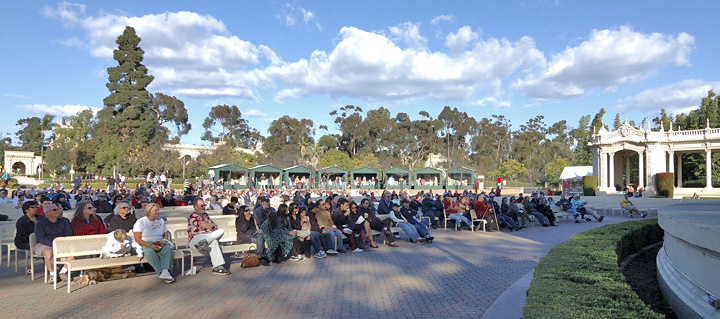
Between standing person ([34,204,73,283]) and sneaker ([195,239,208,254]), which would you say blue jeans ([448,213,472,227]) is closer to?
sneaker ([195,239,208,254])

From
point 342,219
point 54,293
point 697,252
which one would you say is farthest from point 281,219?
point 697,252

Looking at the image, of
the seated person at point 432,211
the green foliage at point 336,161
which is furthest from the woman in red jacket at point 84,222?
the green foliage at point 336,161

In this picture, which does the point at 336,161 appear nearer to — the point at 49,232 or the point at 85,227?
the point at 85,227

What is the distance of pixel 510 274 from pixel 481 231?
6.80 m

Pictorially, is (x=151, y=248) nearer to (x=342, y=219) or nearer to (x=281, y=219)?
(x=281, y=219)

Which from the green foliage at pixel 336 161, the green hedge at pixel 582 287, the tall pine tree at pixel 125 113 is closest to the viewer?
the green hedge at pixel 582 287

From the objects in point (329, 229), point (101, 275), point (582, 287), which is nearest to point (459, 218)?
point (329, 229)

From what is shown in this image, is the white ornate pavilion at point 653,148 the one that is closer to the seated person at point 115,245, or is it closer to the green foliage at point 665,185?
the green foliage at point 665,185

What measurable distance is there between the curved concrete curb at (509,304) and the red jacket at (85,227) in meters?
6.31

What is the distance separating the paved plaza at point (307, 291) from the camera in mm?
5422

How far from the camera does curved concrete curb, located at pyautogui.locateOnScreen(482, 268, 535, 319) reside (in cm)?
513

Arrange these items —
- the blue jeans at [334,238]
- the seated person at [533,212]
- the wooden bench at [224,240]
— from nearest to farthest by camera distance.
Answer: the wooden bench at [224,240], the blue jeans at [334,238], the seated person at [533,212]

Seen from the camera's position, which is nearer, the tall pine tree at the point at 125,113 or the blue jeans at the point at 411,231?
the blue jeans at the point at 411,231

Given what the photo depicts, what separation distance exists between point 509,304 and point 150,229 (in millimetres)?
5388
